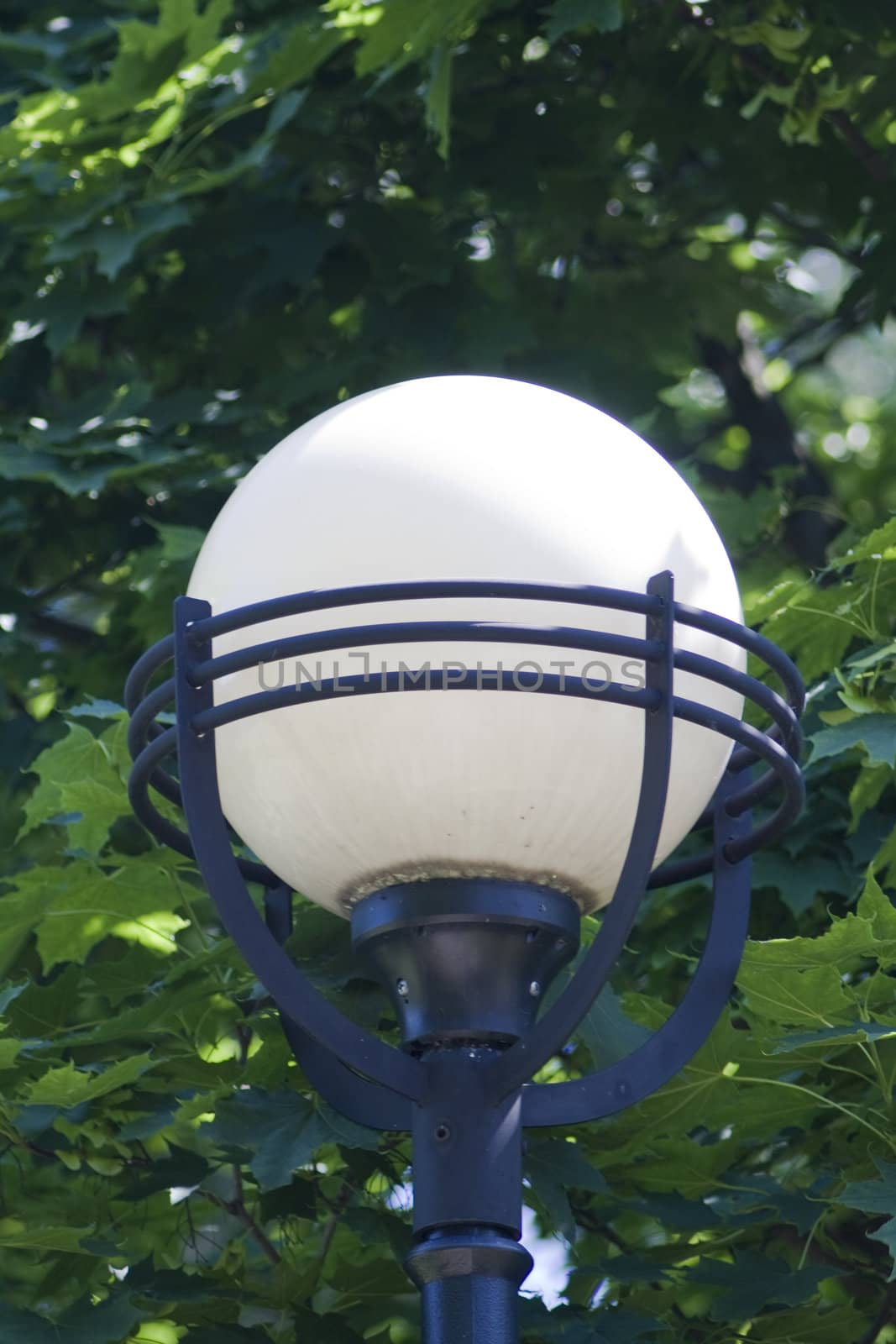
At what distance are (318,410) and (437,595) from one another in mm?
2635

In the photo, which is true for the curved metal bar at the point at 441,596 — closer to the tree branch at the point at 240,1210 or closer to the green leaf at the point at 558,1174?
the green leaf at the point at 558,1174

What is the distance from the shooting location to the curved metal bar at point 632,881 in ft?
5.73

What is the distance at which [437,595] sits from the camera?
177 cm

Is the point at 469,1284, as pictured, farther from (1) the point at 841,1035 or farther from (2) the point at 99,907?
(2) the point at 99,907

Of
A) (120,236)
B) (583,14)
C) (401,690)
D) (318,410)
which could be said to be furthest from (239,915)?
(318,410)

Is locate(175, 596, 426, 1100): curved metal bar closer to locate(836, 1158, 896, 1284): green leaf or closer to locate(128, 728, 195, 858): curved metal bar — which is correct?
locate(128, 728, 195, 858): curved metal bar

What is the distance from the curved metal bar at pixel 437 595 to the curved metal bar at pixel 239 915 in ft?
0.36

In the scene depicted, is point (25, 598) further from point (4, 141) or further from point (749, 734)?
point (749, 734)

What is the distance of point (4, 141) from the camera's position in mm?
4012

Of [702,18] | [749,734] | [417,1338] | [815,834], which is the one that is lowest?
[417,1338]

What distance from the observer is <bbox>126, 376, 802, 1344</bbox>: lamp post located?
181 centimetres

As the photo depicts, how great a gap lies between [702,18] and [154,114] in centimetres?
132

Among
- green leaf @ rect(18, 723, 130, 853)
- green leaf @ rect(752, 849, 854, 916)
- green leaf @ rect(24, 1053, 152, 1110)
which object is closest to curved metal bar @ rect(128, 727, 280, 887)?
green leaf @ rect(24, 1053, 152, 1110)

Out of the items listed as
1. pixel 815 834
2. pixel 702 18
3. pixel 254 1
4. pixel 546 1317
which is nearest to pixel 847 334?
pixel 702 18
